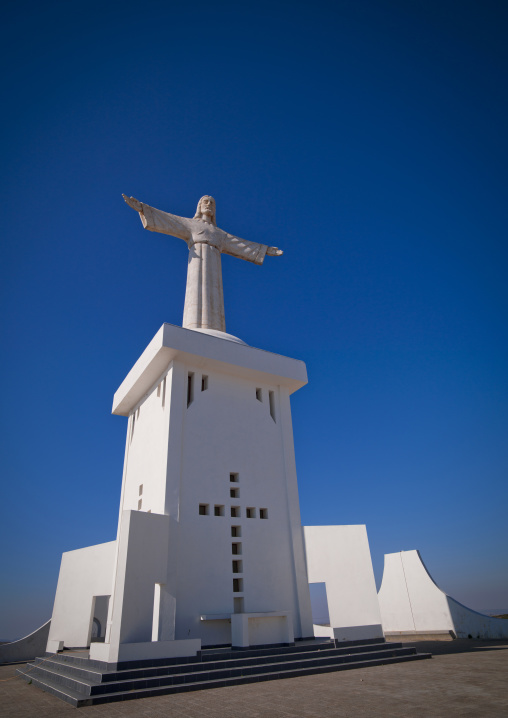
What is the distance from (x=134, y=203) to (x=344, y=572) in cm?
1434

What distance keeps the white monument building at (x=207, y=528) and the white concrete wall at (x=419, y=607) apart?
4.42 metres

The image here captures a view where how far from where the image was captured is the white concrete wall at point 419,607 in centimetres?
1473

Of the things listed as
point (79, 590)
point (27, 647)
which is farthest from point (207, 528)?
point (27, 647)

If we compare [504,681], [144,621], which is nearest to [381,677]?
[504,681]

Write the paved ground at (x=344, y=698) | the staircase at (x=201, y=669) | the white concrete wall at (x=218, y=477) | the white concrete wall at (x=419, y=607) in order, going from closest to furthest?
the paved ground at (x=344, y=698) < the staircase at (x=201, y=669) < the white concrete wall at (x=218, y=477) < the white concrete wall at (x=419, y=607)

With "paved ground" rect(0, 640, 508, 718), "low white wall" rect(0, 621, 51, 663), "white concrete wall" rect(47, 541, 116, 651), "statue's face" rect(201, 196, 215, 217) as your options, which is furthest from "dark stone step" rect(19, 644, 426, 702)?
"statue's face" rect(201, 196, 215, 217)

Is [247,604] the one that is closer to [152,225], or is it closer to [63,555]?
[63,555]

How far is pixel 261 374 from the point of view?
14.9 meters

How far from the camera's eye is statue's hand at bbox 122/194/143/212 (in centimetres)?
1627

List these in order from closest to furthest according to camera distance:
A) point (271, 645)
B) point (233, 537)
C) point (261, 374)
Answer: point (271, 645) → point (233, 537) → point (261, 374)

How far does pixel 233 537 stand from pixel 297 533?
2086 millimetres

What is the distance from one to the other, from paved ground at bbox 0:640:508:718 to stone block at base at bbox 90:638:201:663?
3.83 feet

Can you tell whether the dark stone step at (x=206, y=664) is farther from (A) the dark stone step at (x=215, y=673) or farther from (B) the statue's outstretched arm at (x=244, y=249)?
(B) the statue's outstretched arm at (x=244, y=249)

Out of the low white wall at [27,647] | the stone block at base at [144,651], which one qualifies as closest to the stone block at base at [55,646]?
the low white wall at [27,647]
